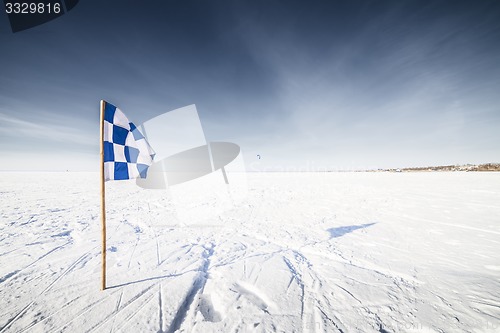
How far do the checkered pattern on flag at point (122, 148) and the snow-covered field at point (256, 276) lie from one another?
2005 mm

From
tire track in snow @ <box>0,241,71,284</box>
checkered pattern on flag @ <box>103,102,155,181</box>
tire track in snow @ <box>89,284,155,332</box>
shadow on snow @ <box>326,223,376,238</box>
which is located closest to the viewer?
tire track in snow @ <box>89,284,155,332</box>

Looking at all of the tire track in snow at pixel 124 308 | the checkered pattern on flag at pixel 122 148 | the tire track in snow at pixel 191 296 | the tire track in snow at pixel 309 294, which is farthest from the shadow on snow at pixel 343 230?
the checkered pattern on flag at pixel 122 148

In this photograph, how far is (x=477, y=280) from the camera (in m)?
3.32

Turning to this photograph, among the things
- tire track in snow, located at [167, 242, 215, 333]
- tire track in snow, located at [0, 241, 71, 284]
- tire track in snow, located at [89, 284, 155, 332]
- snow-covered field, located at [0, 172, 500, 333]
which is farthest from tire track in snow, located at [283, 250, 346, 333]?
tire track in snow, located at [0, 241, 71, 284]

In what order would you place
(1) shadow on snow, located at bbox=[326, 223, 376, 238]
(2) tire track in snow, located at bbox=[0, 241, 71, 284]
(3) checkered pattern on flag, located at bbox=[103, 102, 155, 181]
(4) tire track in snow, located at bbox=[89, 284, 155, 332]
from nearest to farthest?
(4) tire track in snow, located at bbox=[89, 284, 155, 332]
(3) checkered pattern on flag, located at bbox=[103, 102, 155, 181]
(2) tire track in snow, located at bbox=[0, 241, 71, 284]
(1) shadow on snow, located at bbox=[326, 223, 376, 238]

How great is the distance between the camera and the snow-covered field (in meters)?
2.54

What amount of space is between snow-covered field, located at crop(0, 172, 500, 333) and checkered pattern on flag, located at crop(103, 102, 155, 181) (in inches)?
78.9

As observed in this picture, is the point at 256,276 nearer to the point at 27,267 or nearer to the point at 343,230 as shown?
the point at 343,230

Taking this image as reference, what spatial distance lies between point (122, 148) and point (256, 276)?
137 inches

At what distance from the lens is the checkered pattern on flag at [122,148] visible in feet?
10.5

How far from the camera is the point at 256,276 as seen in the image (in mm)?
3596

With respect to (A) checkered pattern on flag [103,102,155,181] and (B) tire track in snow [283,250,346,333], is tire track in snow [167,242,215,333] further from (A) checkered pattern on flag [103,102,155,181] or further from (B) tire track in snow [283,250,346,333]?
(A) checkered pattern on flag [103,102,155,181]

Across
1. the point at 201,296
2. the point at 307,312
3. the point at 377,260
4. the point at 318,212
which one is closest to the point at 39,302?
the point at 201,296

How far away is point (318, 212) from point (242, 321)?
6.53 m
